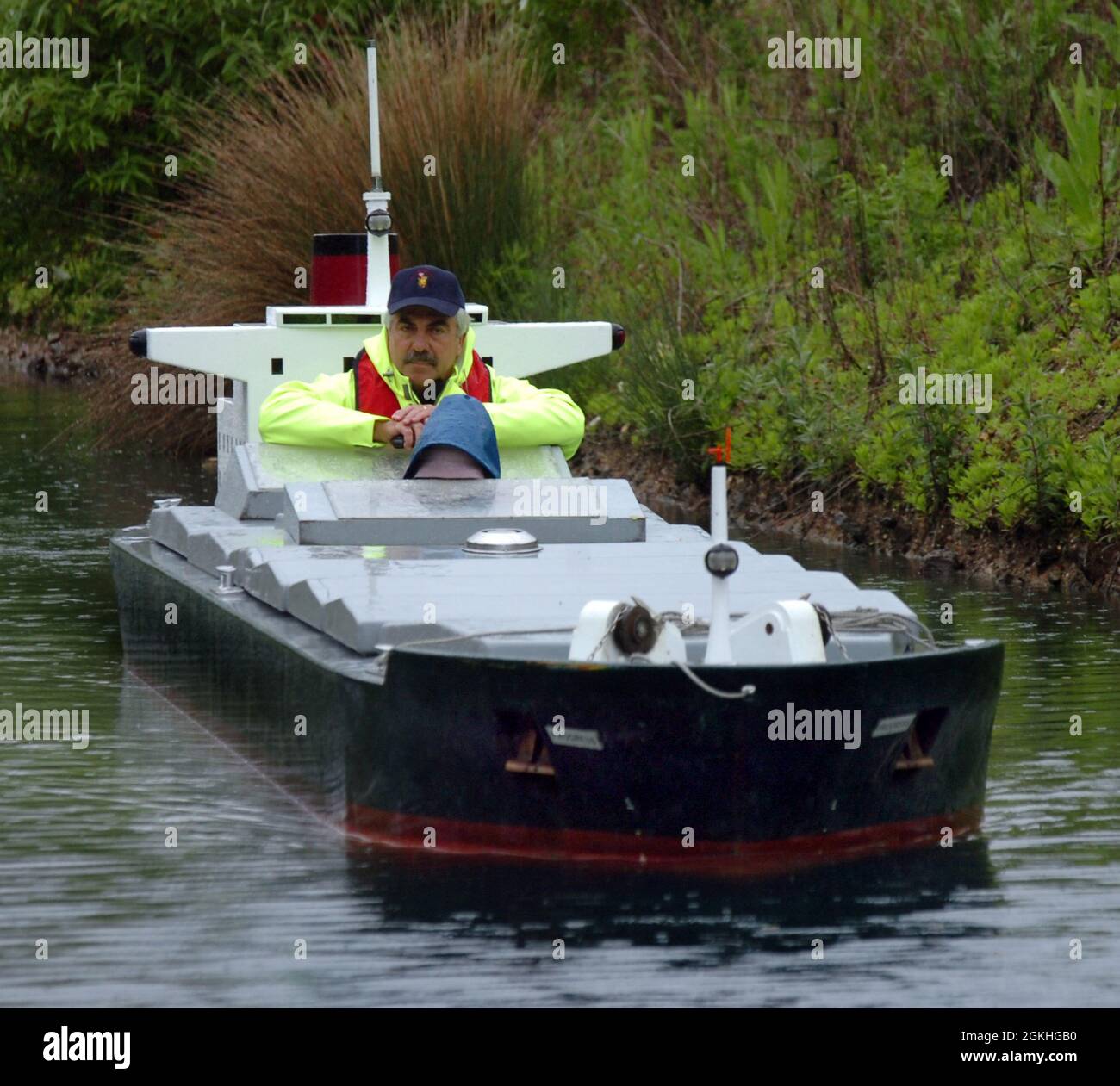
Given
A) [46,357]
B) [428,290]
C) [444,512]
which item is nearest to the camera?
[444,512]

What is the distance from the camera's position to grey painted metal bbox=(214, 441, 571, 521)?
34.5 ft

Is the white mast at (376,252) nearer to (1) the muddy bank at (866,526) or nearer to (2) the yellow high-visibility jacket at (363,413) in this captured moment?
(2) the yellow high-visibility jacket at (363,413)

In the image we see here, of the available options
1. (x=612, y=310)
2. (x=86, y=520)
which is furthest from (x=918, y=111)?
(x=86, y=520)

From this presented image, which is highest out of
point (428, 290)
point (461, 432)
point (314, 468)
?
point (428, 290)

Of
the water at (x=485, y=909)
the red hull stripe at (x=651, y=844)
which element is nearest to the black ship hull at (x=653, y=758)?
the red hull stripe at (x=651, y=844)

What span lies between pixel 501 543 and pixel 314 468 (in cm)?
161

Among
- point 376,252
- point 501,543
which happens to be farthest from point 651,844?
point 376,252

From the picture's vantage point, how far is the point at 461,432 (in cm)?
998

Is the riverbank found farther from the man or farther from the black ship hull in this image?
the black ship hull

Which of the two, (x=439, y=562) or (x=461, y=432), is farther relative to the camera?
(x=461, y=432)

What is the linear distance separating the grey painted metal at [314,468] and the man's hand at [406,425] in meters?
0.20

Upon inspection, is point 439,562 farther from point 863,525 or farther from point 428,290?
point 863,525

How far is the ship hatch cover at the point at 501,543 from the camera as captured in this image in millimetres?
9164

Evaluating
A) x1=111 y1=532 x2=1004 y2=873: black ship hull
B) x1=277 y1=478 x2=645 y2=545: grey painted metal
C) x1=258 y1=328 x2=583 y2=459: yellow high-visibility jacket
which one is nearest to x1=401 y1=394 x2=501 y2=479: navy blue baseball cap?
x1=277 y1=478 x2=645 y2=545: grey painted metal
